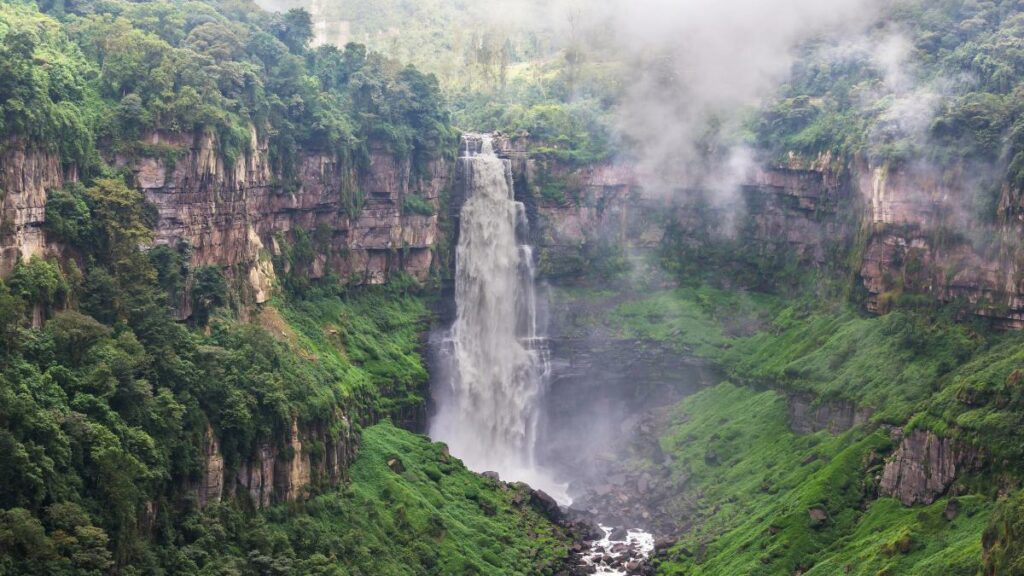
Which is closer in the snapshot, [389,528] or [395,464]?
[389,528]

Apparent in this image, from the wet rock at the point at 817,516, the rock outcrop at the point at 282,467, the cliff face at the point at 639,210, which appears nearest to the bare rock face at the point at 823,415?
the wet rock at the point at 817,516

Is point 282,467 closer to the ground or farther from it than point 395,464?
farther from it

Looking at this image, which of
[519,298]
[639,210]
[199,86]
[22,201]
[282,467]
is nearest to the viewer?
[22,201]

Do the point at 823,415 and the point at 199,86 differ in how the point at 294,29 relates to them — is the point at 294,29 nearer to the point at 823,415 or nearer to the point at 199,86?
the point at 199,86

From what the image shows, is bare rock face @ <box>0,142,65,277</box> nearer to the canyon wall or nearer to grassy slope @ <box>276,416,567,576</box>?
grassy slope @ <box>276,416,567,576</box>

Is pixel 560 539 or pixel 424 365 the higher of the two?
pixel 424 365

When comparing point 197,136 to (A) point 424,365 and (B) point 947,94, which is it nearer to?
(A) point 424,365

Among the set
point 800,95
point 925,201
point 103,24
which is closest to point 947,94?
point 925,201

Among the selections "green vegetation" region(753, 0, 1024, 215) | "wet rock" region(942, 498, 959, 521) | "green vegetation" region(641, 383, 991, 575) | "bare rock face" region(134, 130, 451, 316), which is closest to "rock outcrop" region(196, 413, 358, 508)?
"bare rock face" region(134, 130, 451, 316)

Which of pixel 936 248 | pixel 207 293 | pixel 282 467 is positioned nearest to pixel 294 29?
pixel 207 293
